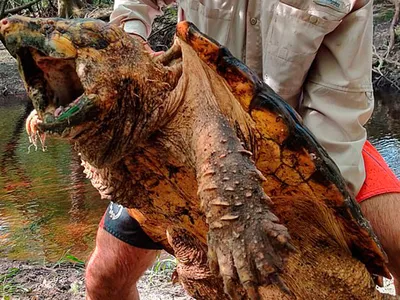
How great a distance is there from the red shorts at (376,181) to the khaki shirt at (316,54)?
4 cm

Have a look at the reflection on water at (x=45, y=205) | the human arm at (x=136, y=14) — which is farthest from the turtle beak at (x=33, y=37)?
the reflection on water at (x=45, y=205)

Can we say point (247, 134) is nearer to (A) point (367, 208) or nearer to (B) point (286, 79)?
(B) point (286, 79)

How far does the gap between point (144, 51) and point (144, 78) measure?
0.10 metres

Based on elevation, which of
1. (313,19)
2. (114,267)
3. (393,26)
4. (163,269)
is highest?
(313,19)

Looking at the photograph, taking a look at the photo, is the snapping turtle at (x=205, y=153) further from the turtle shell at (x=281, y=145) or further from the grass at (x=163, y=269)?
the grass at (x=163, y=269)

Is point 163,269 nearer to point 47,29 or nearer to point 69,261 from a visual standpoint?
point 69,261

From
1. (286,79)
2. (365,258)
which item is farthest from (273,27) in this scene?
(365,258)

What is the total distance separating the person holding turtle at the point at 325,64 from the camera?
7.06 feet

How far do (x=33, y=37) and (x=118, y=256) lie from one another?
53.4 inches

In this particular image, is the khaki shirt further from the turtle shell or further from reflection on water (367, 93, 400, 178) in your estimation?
reflection on water (367, 93, 400, 178)

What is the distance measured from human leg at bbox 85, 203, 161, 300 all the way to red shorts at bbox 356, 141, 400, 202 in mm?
928

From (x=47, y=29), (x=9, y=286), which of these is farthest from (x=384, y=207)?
(x=9, y=286)

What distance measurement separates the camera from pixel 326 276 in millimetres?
2086

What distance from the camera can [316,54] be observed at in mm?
2240
